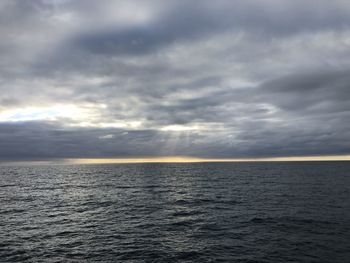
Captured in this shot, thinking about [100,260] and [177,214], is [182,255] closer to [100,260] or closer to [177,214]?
[100,260]

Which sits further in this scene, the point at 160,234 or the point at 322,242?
the point at 160,234

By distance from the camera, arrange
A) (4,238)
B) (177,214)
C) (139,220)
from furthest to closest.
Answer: (177,214) < (139,220) < (4,238)

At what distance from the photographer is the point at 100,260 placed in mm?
24062

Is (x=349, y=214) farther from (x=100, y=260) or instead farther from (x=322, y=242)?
(x=100, y=260)

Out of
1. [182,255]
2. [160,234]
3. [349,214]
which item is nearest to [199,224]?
[160,234]

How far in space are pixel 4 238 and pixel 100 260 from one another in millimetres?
14907

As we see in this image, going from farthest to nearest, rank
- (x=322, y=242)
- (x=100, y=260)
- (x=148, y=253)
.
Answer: (x=322, y=242) < (x=148, y=253) < (x=100, y=260)

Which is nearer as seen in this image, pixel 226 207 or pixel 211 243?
pixel 211 243

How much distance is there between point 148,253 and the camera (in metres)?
25.6

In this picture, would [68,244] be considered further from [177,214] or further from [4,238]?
[177,214]

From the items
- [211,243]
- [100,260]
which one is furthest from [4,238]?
[211,243]

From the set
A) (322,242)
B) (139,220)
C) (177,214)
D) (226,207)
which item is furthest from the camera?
(226,207)

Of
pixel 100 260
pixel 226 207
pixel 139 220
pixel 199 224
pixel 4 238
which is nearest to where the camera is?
pixel 100 260

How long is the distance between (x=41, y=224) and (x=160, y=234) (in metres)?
18.5
